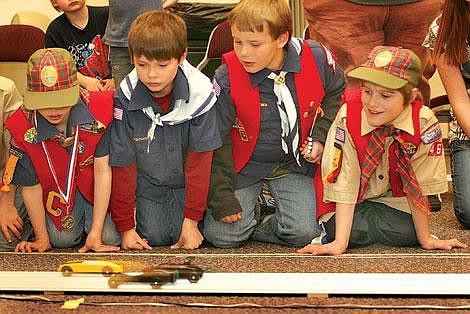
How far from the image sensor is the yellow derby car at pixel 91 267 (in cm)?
205

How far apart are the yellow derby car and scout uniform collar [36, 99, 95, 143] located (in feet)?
1.40

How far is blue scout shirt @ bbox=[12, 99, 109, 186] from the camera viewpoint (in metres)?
2.32

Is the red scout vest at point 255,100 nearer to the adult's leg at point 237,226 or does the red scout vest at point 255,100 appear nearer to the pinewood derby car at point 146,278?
the adult's leg at point 237,226

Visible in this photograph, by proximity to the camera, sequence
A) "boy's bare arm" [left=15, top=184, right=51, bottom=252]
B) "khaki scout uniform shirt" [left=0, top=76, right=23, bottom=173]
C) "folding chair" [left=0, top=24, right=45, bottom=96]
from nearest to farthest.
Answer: "boy's bare arm" [left=15, top=184, right=51, bottom=252] < "khaki scout uniform shirt" [left=0, top=76, right=23, bottom=173] < "folding chair" [left=0, top=24, right=45, bottom=96]

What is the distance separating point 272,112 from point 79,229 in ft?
2.32

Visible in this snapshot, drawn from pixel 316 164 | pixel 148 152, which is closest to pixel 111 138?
pixel 148 152

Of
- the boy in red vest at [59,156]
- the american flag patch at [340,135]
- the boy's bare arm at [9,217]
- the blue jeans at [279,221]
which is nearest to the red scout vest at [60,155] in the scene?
the boy in red vest at [59,156]

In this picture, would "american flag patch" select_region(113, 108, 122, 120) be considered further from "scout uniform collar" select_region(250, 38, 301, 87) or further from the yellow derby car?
the yellow derby car

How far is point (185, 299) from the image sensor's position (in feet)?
6.39

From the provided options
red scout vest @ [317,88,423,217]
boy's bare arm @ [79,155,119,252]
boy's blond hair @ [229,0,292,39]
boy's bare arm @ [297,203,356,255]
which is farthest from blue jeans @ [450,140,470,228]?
boy's bare arm @ [79,155,119,252]

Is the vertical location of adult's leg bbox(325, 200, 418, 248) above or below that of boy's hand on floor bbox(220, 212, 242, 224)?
below

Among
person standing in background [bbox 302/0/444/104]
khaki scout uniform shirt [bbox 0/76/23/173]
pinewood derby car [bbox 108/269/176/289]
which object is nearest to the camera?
pinewood derby car [bbox 108/269/176/289]

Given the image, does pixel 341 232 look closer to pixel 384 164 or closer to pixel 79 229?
pixel 384 164

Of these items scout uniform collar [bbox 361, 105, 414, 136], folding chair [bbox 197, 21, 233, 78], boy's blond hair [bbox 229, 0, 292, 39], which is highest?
boy's blond hair [bbox 229, 0, 292, 39]
